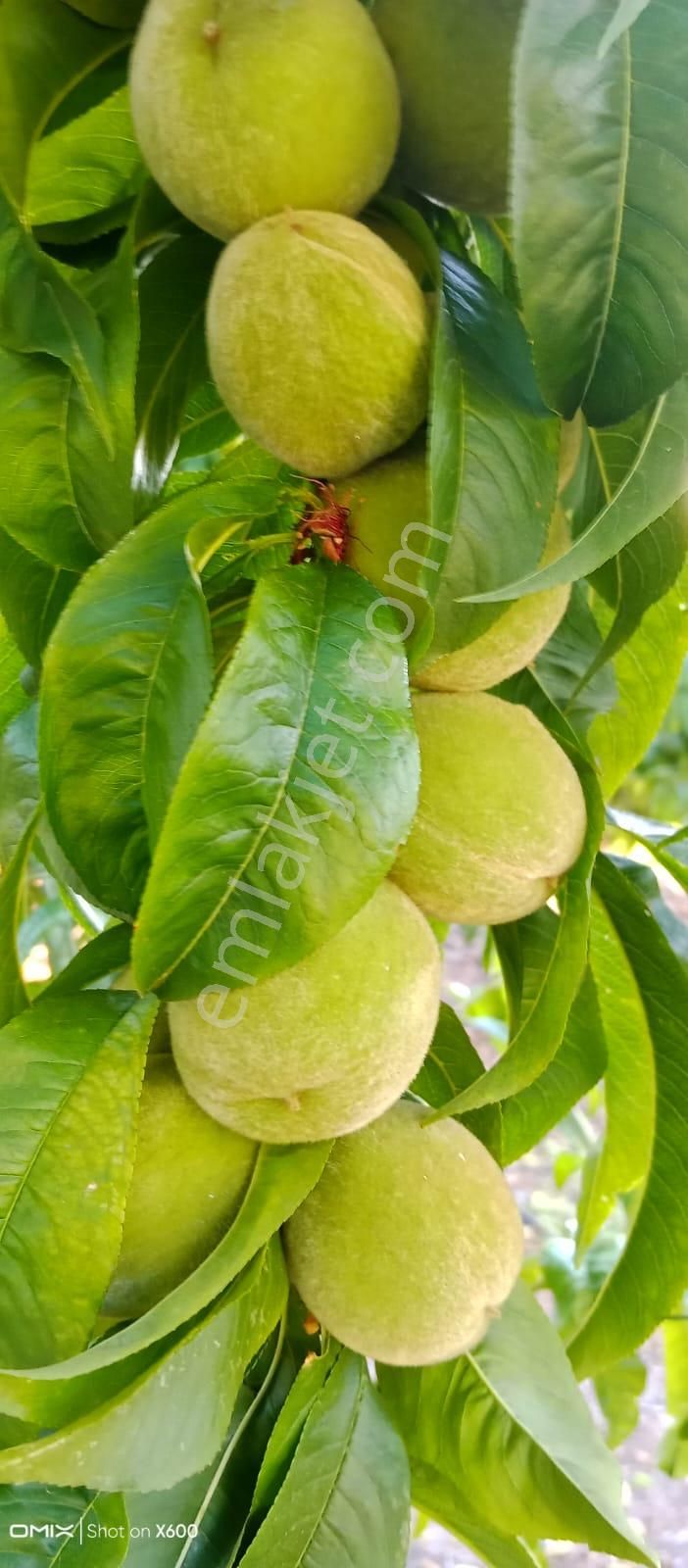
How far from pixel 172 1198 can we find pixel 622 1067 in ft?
1.03

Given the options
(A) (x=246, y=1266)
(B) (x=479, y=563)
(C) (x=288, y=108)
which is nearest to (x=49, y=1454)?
(A) (x=246, y=1266)

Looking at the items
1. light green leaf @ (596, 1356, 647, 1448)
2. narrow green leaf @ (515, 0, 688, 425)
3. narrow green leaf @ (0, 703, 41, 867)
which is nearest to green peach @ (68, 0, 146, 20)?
narrow green leaf @ (515, 0, 688, 425)

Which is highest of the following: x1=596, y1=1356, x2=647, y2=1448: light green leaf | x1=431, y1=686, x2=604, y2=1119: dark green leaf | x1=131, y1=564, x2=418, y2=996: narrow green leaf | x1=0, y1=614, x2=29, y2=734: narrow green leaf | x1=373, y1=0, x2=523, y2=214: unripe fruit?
x1=373, y1=0, x2=523, y2=214: unripe fruit

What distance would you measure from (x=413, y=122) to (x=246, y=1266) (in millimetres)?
460

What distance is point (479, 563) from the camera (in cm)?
44

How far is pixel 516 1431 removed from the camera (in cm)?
58

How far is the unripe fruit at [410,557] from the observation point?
466 millimetres

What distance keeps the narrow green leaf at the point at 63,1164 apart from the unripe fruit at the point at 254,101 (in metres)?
0.30

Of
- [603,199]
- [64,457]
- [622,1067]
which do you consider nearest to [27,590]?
[64,457]

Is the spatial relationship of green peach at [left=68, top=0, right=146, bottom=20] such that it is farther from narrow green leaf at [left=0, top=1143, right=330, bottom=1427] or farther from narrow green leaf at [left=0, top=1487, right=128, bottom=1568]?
narrow green leaf at [left=0, top=1487, right=128, bottom=1568]

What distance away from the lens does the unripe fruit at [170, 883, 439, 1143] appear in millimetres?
440

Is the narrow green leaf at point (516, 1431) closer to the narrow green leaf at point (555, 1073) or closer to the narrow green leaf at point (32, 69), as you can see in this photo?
the narrow green leaf at point (555, 1073)

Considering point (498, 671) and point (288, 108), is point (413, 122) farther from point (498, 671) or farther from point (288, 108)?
point (498, 671)

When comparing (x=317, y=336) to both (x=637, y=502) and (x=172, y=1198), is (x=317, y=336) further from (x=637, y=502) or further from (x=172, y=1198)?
(x=172, y=1198)
